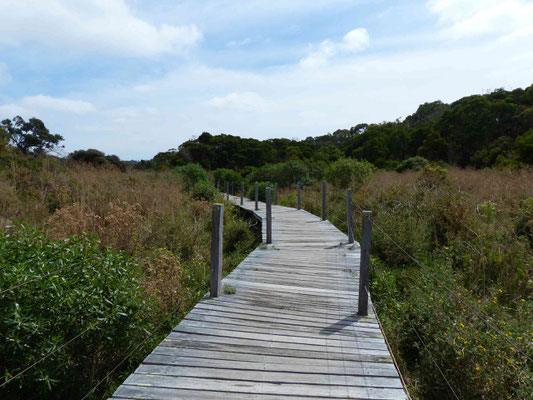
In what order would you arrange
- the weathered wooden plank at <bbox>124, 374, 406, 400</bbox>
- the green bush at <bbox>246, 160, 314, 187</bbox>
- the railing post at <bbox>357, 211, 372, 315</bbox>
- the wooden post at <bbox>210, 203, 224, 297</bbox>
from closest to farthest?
the weathered wooden plank at <bbox>124, 374, 406, 400</bbox>
the railing post at <bbox>357, 211, 372, 315</bbox>
the wooden post at <bbox>210, 203, 224, 297</bbox>
the green bush at <bbox>246, 160, 314, 187</bbox>

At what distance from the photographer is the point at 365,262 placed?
4.07 metres

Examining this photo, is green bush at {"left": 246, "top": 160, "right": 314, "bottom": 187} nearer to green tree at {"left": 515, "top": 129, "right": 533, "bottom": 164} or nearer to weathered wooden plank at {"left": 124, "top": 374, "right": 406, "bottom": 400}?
green tree at {"left": 515, "top": 129, "right": 533, "bottom": 164}

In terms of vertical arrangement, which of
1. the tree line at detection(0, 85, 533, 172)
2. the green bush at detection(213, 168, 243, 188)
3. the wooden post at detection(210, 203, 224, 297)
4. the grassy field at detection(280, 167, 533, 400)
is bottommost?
the grassy field at detection(280, 167, 533, 400)

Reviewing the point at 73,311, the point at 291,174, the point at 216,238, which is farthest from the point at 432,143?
the point at 73,311

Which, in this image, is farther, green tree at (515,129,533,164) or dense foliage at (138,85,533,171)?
dense foliage at (138,85,533,171)

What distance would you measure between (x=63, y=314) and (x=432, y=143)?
3362 centimetres

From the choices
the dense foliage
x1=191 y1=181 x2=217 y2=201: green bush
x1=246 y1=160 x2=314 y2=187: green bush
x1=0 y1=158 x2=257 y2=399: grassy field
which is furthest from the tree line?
x1=0 y1=158 x2=257 y2=399: grassy field

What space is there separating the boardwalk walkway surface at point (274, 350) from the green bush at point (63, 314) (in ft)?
1.89

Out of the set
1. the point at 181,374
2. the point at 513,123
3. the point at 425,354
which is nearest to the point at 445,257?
the point at 425,354

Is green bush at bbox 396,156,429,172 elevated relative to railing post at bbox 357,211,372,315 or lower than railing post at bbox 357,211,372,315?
elevated

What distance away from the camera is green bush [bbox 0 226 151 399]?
2.73 m

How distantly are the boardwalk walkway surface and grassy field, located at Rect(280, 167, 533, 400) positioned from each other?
0.77 metres

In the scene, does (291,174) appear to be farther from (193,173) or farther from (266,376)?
(266,376)

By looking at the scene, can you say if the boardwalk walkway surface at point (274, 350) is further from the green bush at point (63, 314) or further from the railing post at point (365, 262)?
the green bush at point (63, 314)
